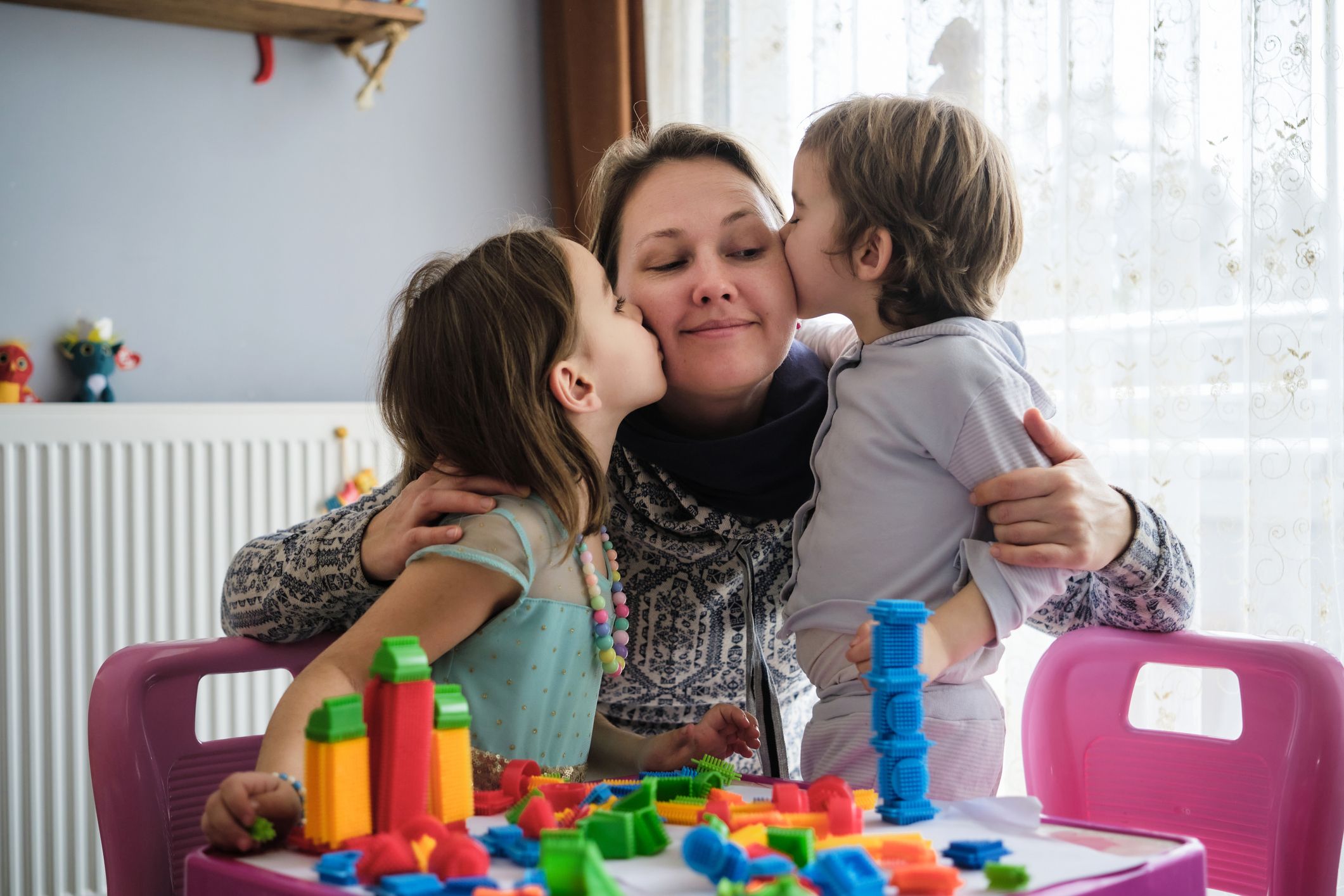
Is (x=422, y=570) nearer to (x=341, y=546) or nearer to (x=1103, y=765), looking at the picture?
(x=341, y=546)

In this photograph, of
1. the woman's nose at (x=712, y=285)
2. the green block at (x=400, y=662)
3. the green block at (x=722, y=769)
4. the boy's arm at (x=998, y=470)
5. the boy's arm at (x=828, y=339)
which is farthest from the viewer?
the boy's arm at (x=828, y=339)

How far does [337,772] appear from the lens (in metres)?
0.67

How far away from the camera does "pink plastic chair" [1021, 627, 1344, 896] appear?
3.68ft

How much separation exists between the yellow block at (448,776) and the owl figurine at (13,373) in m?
1.88

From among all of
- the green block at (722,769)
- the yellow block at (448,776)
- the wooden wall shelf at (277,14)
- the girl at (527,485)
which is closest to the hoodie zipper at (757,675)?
the girl at (527,485)

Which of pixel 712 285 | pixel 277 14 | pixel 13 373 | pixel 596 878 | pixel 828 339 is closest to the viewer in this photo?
pixel 596 878

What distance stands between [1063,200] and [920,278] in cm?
80

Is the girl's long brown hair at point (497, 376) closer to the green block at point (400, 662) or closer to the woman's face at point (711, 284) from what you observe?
the woman's face at point (711, 284)

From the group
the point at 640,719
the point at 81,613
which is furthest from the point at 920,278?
the point at 81,613

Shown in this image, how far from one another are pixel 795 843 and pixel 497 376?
0.57 m

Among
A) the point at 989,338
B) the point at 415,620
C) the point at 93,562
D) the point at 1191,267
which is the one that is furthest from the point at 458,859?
the point at 93,562

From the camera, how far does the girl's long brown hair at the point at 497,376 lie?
3.59ft

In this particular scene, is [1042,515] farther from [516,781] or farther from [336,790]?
[336,790]

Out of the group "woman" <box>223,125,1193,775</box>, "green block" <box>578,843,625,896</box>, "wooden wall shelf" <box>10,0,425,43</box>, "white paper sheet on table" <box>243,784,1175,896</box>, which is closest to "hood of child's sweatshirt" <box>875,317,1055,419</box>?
"woman" <box>223,125,1193,775</box>
